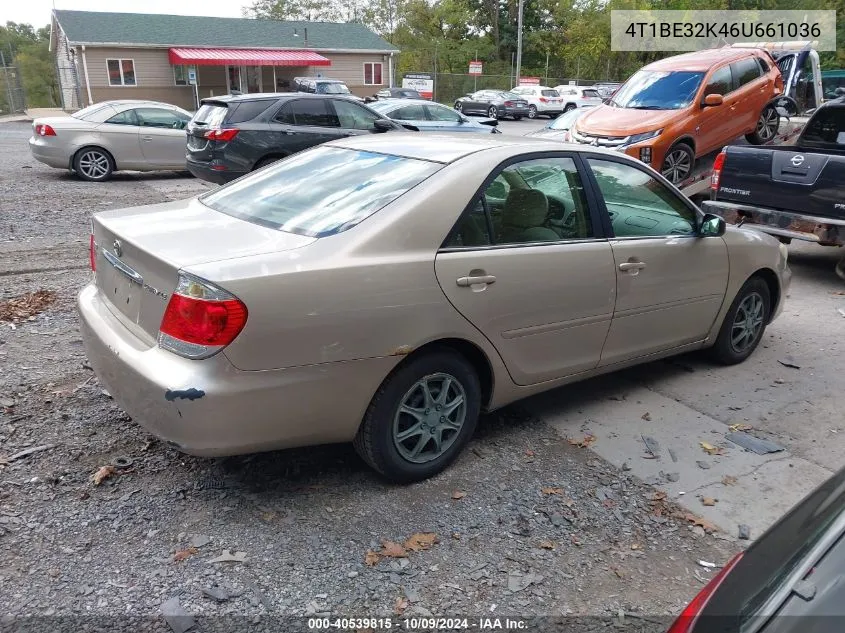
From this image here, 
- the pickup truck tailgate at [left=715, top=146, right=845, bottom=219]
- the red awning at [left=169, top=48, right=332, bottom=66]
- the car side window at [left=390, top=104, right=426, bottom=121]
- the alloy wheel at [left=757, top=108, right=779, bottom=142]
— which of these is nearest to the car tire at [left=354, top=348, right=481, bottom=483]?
the pickup truck tailgate at [left=715, top=146, right=845, bottom=219]

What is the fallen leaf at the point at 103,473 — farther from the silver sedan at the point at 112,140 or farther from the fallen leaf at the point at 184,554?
the silver sedan at the point at 112,140

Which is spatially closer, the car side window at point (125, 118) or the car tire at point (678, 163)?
the car tire at point (678, 163)

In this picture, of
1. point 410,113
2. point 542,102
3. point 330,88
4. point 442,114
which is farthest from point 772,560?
point 542,102

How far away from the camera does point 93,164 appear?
43.4 feet

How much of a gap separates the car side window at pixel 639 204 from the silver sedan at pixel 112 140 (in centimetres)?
1129

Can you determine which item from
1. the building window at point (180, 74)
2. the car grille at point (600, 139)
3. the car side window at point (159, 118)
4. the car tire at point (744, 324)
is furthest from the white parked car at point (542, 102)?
the car tire at point (744, 324)

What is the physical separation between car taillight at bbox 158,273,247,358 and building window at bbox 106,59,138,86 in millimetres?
37349

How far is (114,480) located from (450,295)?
1.85 meters

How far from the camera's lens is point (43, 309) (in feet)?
19.0

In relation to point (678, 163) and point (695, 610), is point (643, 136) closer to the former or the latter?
point (678, 163)

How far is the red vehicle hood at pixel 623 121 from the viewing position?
9.82 meters

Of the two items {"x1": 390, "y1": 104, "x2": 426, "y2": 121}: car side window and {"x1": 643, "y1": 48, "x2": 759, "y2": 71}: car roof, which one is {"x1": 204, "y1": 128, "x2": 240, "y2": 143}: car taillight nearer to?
{"x1": 390, "y1": 104, "x2": 426, "y2": 121}: car side window

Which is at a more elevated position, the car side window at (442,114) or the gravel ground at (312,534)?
the car side window at (442,114)

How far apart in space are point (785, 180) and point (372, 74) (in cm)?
3872
